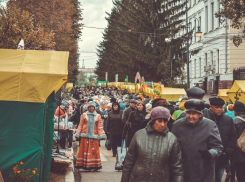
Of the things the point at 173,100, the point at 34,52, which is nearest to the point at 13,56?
the point at 34,52

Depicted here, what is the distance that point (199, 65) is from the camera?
54.6m

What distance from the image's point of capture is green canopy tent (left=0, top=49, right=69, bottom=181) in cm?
859

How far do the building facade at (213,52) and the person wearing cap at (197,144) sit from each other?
114ft

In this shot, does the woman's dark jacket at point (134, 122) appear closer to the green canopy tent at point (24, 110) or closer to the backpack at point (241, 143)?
the green canopy tent at point (24, 110)

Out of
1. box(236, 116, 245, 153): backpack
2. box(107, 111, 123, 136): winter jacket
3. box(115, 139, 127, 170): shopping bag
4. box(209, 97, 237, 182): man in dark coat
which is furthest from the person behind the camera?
box(107, 111, 123, 136): winter jacket

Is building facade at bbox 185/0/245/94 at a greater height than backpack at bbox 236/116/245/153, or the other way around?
building facade at bbox 185/0/245/94

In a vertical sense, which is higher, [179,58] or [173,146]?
[179,58]

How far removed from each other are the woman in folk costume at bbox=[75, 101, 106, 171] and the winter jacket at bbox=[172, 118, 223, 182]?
278 inches

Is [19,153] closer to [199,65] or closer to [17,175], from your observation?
[17,175]

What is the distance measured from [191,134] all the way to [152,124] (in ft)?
1.77

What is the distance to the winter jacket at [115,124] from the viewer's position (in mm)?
15586

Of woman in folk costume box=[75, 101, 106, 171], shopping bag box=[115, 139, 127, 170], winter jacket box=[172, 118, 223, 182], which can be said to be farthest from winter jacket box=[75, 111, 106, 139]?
A: winter jacket box=[172, 118, 223, 182]

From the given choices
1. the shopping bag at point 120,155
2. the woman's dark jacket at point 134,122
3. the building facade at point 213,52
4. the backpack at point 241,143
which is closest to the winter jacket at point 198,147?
the backpack at point 241,143

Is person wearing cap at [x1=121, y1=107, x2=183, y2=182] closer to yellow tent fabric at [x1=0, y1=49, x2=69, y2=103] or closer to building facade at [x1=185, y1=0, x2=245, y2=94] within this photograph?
yellow tent fabric at [x1=0, y1=49, x2=69, y2=103]
